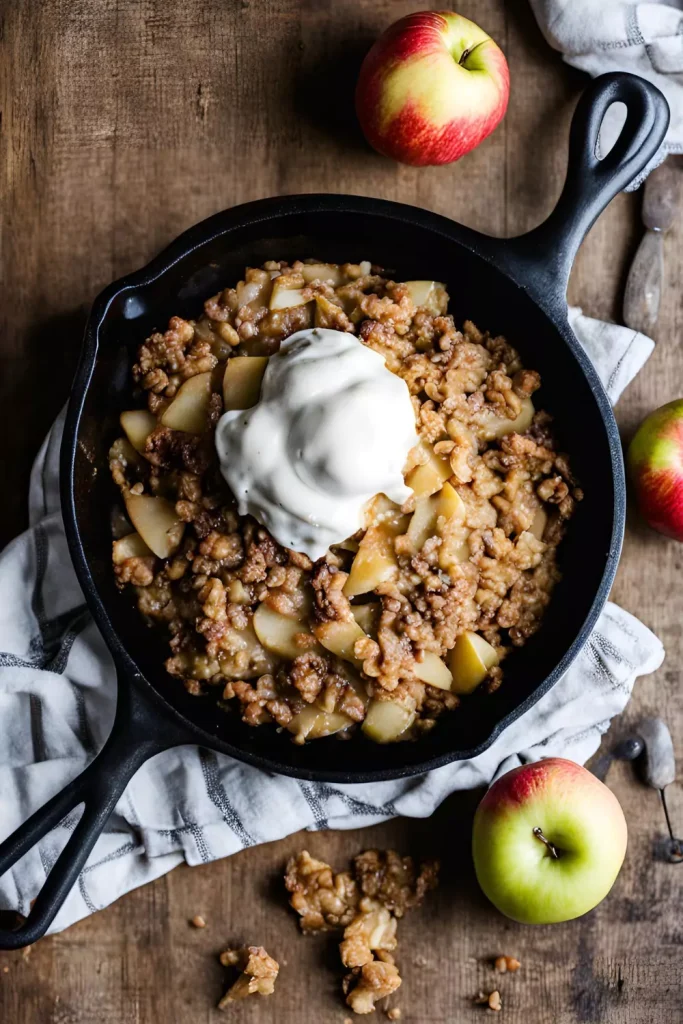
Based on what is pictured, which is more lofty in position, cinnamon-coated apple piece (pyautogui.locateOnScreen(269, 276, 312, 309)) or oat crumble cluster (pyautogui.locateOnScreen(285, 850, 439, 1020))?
cinnamon-coated apple piece (pyautogui.locateOnScreen(269, 276, 312, 309))

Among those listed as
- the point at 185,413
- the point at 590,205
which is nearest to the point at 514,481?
the point at 590,205

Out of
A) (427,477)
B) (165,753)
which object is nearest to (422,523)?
(427,477)

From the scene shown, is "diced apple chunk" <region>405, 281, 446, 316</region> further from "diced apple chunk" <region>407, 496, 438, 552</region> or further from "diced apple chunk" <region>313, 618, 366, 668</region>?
"diced apple chunk" <region>313, 618, 366, 668</region>

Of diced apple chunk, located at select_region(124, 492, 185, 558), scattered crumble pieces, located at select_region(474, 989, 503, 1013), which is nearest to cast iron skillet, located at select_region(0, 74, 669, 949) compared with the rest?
diced apple chunk, located at select_region(124, 492, 185, 558)

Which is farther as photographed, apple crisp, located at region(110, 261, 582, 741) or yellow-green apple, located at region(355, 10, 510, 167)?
yellow-green apple, located at region(355, 10, 510, 167)

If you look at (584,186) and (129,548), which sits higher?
(584,186)

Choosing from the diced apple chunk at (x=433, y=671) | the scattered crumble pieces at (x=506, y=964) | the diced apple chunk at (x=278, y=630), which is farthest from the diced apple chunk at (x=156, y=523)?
the scattered crumble pieces at (x=506, y=964)

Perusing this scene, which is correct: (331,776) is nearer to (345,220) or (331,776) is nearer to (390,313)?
(390,313)

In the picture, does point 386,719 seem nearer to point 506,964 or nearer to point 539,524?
point 539,524
